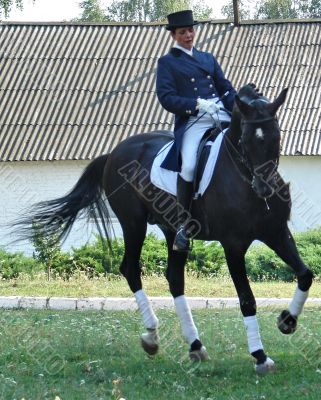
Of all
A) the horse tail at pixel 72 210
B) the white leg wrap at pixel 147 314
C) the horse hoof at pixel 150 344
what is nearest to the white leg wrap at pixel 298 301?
the horse hoof at pixel 150 344

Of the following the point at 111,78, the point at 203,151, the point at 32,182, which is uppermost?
the point at 203,151

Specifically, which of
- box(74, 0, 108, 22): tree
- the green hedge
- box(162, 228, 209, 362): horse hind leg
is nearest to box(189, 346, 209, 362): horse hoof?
box(162, 228, 209, 362): horse hind leg

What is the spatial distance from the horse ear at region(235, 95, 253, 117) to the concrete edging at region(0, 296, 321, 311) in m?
6.71

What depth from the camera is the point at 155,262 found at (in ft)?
60.8

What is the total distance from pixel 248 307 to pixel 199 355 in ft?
2.58

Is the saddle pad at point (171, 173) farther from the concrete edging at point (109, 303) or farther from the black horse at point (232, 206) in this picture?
the concrete edging at point (109, 303)

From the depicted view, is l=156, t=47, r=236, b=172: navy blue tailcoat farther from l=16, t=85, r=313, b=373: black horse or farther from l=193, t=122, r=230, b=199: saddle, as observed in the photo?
l=16, t=85, r=313, b=373: black horse

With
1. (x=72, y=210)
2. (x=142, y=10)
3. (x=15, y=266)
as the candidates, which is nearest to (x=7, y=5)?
(x=15, y=266)

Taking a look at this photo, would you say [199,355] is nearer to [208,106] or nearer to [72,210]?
[208,106]

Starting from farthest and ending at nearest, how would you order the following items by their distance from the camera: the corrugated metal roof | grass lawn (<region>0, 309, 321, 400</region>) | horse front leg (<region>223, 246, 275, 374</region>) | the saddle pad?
the corrugated metal roof → the saddle pad → horse front leg (<region>223, 246, 275, 374</region>) → grass lawn (<region>0, 309, 321, 400</region>)

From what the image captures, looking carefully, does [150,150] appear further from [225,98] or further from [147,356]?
[147,356]

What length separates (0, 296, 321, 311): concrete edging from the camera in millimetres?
14508

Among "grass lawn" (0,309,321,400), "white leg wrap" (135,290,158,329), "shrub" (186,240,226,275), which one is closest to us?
"grass lawn" (0,309,321,400)

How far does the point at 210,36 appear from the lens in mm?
28172
